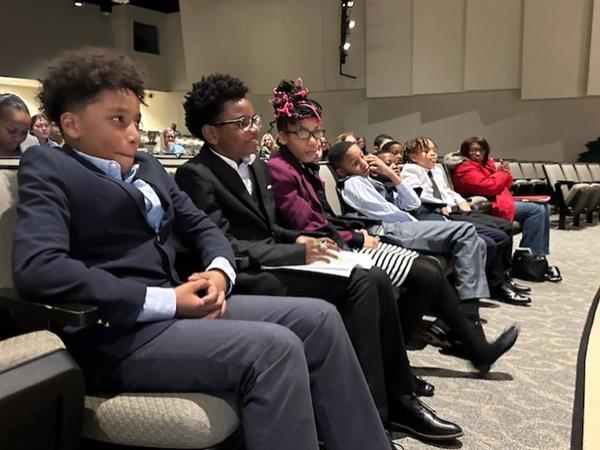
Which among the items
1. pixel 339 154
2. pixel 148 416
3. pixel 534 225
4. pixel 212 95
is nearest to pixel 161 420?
pixel 148 416

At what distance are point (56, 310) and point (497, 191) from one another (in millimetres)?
3501

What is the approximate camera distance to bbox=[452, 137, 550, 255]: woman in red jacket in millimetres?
3924

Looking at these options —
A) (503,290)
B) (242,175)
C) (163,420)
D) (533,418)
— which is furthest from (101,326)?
(503,290)

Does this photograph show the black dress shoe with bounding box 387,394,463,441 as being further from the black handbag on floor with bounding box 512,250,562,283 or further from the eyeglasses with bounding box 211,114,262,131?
the black handbag on floor with bounding box 512,250,562,283

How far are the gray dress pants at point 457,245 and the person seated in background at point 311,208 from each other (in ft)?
1.46

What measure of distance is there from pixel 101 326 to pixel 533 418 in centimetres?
151

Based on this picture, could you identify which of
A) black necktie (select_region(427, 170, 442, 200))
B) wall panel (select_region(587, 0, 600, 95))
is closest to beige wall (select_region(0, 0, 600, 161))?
wall panel (select_region(587, 0, 600, 95))

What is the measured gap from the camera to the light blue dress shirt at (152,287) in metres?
1.21

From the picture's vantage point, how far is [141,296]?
1164mm

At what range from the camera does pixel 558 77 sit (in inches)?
350

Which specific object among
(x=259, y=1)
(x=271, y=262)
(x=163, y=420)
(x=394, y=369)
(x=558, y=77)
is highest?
(x=259, y=1)

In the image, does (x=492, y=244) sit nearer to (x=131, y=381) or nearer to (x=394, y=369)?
(x=394, y=369)

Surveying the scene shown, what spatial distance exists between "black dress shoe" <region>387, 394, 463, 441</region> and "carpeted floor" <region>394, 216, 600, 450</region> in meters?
0.03

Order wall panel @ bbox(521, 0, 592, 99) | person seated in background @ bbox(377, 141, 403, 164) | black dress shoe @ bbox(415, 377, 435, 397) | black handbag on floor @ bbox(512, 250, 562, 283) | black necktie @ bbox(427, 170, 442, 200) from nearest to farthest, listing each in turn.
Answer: black dress shoe @ bbox(415, 377, 435, 397)
black necktie @ bbox(427, 170, 442, 200)
black handbag on floor @ bbox(512, 250, 562, 283)
person seated in background @ bbox(377, 141, 403, 164)
wall panel @ bbox(521, 0, 592, 99)
